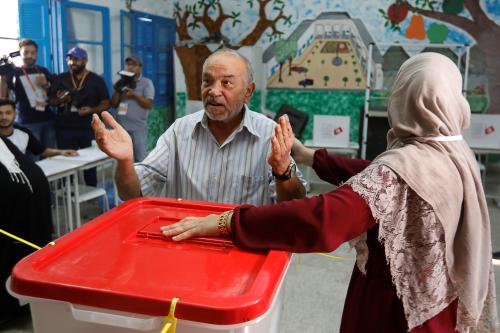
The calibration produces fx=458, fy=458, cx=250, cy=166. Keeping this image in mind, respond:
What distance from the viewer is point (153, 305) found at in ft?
2.26

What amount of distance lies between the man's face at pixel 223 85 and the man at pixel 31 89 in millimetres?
3383

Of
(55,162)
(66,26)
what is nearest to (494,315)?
(55,162)

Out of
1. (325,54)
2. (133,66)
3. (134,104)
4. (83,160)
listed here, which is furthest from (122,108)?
(325,54)

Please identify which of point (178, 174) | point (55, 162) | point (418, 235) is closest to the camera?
point (418, 235)

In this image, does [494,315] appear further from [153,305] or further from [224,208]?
[153,305]

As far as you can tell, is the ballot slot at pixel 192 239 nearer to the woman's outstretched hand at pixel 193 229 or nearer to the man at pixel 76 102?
the woman's outstretched hand at pixel 193 229

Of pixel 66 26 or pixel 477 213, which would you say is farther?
pixel 66 26

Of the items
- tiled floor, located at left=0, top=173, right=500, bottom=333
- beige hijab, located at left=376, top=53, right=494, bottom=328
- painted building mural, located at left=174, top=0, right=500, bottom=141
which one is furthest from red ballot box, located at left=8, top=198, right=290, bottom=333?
painted building mural, located at left=174, top=0, right=500, bottom=141

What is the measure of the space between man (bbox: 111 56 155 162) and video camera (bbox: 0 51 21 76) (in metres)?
1.03

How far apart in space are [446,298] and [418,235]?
18 cm

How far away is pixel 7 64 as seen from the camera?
4227 millimetres

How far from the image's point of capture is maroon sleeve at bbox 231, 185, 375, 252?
2.99 feet

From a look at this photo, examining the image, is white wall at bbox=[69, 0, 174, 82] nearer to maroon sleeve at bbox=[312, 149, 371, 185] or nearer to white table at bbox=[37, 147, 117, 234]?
white table at bbox=[37, 147, 117, 234]

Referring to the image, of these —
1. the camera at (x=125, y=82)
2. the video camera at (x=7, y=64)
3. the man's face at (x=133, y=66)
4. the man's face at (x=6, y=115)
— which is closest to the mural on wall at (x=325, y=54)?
the man's face at (x=133, y=66)
